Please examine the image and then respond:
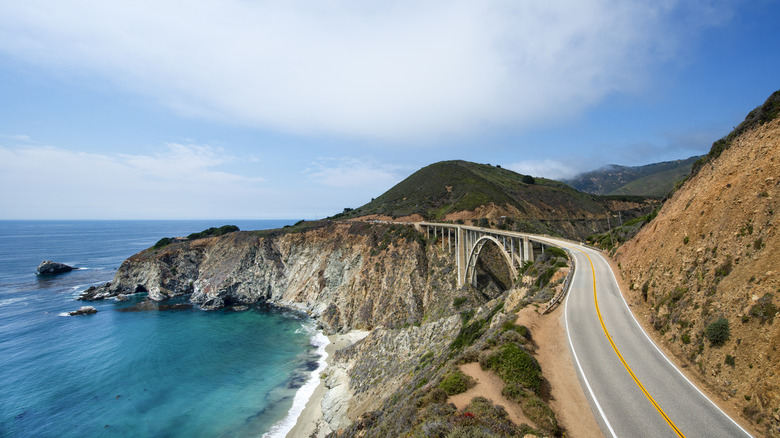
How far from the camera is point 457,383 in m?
13.5

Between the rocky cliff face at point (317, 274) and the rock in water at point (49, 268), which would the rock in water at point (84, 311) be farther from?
the rock in water at point (49, 268)

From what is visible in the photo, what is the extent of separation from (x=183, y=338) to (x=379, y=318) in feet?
111

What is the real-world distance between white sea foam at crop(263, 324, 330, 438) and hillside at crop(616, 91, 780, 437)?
103 ft

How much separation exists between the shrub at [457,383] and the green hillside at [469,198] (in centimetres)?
6471

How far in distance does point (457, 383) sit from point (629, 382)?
760 cm

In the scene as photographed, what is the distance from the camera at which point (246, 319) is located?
5934cm

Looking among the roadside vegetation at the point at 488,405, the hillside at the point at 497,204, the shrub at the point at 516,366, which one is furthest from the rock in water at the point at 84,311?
the shrub at the point at 516,366

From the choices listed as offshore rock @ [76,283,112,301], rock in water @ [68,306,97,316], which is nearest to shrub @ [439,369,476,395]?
rock in water @ [68,306,97,316]

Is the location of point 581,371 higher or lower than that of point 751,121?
lower

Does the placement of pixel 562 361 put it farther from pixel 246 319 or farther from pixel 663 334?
pixel 246 319

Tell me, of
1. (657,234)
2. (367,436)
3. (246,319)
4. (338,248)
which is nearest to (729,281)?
(657,234)

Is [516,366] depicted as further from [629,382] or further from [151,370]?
[151,370]

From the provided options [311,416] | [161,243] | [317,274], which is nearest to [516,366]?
[311,416]

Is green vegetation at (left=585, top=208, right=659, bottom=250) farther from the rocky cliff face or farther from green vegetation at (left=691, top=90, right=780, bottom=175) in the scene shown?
the rocky cliff face
